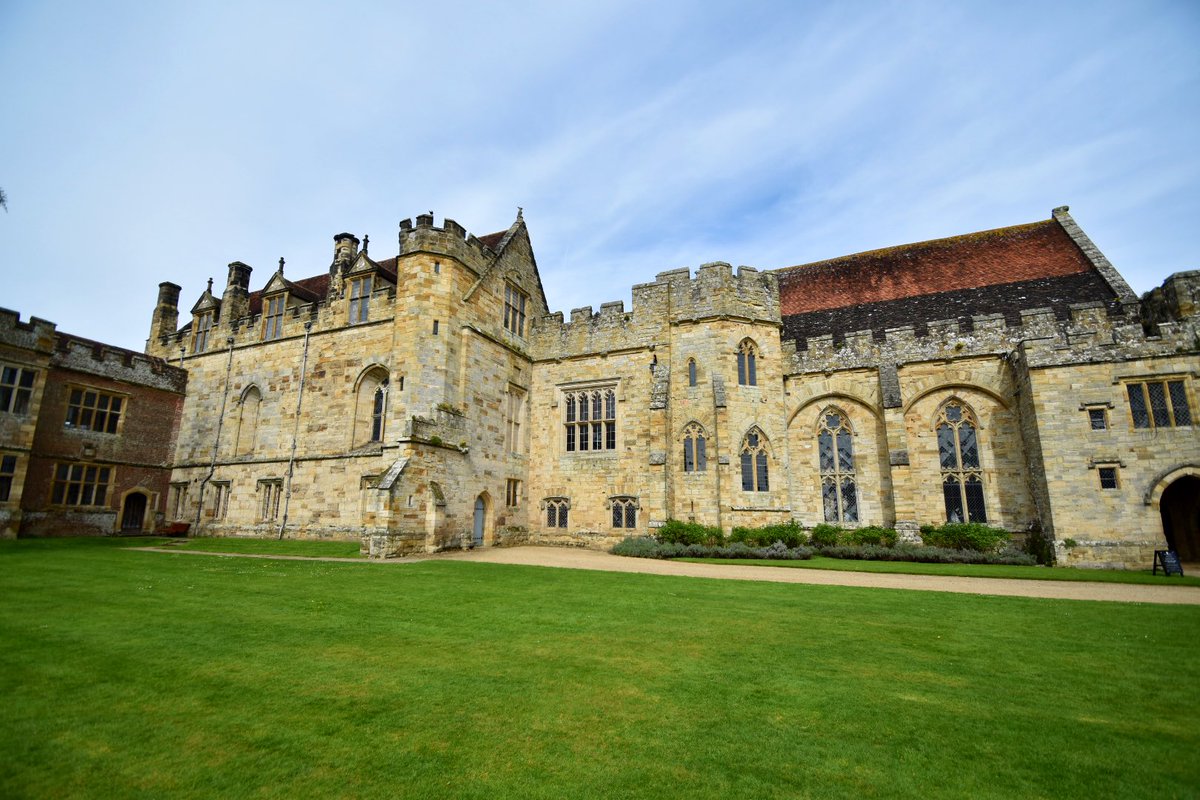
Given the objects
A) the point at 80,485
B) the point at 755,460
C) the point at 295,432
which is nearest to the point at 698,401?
the point at 755,460

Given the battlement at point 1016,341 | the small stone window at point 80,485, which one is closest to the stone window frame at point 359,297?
the small stone window at point 80,485

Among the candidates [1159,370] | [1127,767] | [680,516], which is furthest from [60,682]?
[1159,370]

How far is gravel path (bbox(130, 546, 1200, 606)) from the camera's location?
11.0 m

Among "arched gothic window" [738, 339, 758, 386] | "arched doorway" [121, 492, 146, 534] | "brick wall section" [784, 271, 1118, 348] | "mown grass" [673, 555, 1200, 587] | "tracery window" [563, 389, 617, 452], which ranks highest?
"brick wall section" [784, 271, 1118, 348]

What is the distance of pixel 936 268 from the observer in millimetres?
23781

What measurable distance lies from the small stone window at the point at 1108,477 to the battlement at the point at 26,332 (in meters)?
36.5

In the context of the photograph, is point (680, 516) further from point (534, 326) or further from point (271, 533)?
point (271, 533)

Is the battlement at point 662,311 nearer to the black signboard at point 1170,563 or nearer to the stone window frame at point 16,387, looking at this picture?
the black signboard at point 1170,563

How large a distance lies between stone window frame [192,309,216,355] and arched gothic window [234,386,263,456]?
4.53 metres

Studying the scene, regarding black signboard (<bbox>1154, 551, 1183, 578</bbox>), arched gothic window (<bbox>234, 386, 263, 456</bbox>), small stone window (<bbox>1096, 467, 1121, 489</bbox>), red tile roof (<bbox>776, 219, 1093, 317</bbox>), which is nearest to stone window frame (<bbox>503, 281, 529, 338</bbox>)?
arched gothic window (<bbox>234, 386, 263, 456</bbox>)

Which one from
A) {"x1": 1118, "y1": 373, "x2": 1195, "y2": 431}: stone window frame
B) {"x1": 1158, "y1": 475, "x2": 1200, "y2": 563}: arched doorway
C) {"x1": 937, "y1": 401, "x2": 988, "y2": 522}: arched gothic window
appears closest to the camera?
{"x1": 1118, "y1": 373, "x2": 1195, "y2": 431}: stone window frame

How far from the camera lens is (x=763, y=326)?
21.9 meters

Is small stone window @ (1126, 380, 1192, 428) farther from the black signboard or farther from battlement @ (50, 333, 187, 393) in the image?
battlement @ (50, 333, 187, 393)

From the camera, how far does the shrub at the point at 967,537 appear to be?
705 inches
